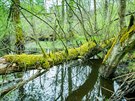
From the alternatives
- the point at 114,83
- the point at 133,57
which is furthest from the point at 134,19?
the point at 133,57

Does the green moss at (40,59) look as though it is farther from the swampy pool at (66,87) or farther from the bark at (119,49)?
the bark at (119,49)

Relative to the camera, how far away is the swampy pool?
6.25m

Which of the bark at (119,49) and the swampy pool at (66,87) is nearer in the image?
the swampy pool at (66,87)

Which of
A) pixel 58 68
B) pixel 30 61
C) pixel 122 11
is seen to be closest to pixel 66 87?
pixel 30 61

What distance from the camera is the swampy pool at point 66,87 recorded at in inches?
246

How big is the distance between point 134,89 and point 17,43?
5.02 meters

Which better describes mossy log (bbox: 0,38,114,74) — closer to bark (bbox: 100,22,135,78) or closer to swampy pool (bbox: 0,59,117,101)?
swampy pool (bbox: 0,59,117,101)

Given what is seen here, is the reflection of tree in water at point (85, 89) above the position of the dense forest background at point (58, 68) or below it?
below

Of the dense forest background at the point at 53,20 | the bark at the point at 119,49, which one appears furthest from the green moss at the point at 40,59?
the bark at the point at 119,49

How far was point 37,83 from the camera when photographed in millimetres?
7359

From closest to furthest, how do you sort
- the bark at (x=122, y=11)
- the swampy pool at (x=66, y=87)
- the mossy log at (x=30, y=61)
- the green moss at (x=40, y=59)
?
the mossy log at (x=30, y=61) → the green moss at (x=40, y=59) → the swampy pool at (x=66, y=87) → the bark at (x=122, y=11)

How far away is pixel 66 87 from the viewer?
23.4 ft

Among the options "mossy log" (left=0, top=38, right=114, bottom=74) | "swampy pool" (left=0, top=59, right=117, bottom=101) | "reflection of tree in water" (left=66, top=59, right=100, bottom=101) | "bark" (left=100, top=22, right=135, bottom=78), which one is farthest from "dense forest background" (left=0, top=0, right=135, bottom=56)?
"reflection of tree in water" (left=66, top=59, right=100, bottom=101)

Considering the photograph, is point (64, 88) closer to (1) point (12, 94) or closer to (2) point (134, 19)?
(1) point (12, 94)
